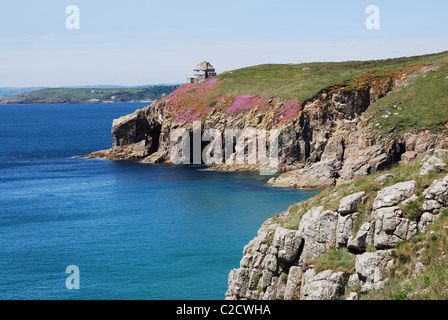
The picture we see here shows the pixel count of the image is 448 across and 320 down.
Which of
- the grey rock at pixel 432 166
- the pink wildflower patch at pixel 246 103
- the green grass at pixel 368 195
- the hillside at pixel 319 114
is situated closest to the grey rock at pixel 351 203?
the green grass at pixel 368 195

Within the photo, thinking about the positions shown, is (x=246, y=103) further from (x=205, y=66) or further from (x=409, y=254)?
(x=409, y=254)

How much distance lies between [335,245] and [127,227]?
40114mm

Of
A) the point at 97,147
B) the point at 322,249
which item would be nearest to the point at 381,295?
the point at 322,249

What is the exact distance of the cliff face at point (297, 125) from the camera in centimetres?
8112

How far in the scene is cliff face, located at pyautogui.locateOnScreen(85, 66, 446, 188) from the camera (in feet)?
266

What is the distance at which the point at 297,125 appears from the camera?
9900 centimetres

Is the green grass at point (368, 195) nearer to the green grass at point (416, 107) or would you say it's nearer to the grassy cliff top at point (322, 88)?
the green grass at point (416, 107)

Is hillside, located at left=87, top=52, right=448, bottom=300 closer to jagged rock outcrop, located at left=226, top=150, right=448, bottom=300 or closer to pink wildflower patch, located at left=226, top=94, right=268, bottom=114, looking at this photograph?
jagged rock outcrop, located at left=226, top=150, right=448, bottom=300

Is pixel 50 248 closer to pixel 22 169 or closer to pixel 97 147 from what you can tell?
→ pixel 22 169

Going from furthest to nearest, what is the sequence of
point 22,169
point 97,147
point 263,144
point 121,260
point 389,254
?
point 97,147 < point 22,169 < point 263,144 < point 121,260 < point 389,254

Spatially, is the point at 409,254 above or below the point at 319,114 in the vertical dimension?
below

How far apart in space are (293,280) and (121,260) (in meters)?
26.7

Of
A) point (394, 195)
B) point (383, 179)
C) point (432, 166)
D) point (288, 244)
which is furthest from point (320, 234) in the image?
point (432, 166)
